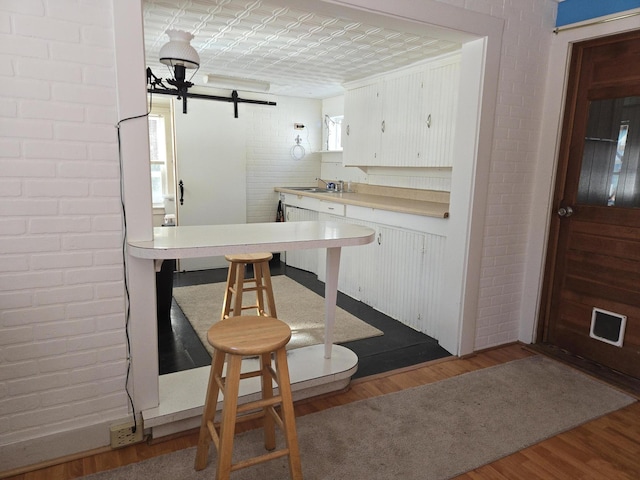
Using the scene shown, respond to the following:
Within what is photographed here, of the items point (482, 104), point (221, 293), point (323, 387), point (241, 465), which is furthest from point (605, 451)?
point (221, 293)

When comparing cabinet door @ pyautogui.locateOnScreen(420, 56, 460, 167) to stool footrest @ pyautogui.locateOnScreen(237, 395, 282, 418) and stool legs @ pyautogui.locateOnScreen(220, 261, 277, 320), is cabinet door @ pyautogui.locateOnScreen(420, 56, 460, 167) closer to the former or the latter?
stool legs @ pyautogui.locateOnScreen(220, 261, 277, 320)

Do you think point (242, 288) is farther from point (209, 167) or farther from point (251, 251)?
point (209, 167)

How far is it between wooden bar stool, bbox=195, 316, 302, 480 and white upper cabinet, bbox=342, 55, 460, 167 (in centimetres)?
246

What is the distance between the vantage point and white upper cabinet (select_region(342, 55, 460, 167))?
137 inches

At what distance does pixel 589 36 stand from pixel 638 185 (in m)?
1.01

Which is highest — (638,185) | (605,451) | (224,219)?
(638,185)

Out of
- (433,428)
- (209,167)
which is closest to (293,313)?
(433,428)

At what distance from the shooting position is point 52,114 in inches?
65.6

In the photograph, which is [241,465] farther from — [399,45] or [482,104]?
[399,45]

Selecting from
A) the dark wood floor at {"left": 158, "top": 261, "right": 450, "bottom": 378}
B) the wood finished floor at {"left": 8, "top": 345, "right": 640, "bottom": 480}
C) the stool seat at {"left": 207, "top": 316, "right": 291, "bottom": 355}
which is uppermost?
the stool seat at {"left": 207, "top": 316, "right": 291, "bottom": 355}

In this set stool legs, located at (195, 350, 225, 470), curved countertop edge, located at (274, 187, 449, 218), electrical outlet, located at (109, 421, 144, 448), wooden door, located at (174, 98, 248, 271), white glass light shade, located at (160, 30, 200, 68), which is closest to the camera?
stool legs, located at (195, 350, 225, 470)

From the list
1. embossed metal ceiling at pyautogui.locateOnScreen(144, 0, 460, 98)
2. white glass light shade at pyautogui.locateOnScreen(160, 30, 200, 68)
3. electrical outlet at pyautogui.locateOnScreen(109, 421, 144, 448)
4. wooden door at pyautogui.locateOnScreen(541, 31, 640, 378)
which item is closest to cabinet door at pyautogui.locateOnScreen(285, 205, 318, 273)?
embossed metal ceiling at pyautogui.locateOnScreen(144, 0, 460, 98)

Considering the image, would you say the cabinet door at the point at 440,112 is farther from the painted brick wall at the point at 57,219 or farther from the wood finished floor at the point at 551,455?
the painted brick wall at the point at 57,219

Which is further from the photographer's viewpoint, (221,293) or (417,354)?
(221,293)
